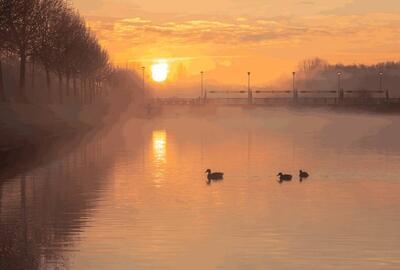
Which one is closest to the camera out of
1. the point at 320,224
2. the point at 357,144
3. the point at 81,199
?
the point at 320,224

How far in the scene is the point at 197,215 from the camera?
1172 inches

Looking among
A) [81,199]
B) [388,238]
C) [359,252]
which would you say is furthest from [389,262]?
[81,199]

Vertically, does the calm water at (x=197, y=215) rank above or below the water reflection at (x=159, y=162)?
above

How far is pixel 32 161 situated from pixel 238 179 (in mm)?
16913

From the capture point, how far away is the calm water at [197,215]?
21969 millimetres

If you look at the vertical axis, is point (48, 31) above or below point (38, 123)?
above

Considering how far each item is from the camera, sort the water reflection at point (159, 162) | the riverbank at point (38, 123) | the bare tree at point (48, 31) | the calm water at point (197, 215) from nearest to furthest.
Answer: the calm water at point (197, 215)
the water reflection at point (159, 162)
the riverbank at point (38, 123)
the bare tree at point (48, 31)

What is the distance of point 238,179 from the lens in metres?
43.5

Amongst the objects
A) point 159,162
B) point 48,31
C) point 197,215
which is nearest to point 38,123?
point 48,31

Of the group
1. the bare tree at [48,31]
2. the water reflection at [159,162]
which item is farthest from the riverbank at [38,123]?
the water reflection at [159,162]

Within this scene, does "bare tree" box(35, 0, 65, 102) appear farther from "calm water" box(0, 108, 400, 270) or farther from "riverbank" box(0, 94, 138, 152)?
"calm water" box(0, 108, 400, 270)

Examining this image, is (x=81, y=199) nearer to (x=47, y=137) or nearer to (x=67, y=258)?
(x=67, y=258)

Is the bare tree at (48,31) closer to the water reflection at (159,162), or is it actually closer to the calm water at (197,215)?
the water reflection at (159,162)

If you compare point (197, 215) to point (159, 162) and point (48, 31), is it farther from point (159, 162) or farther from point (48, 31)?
point (48, 31)
